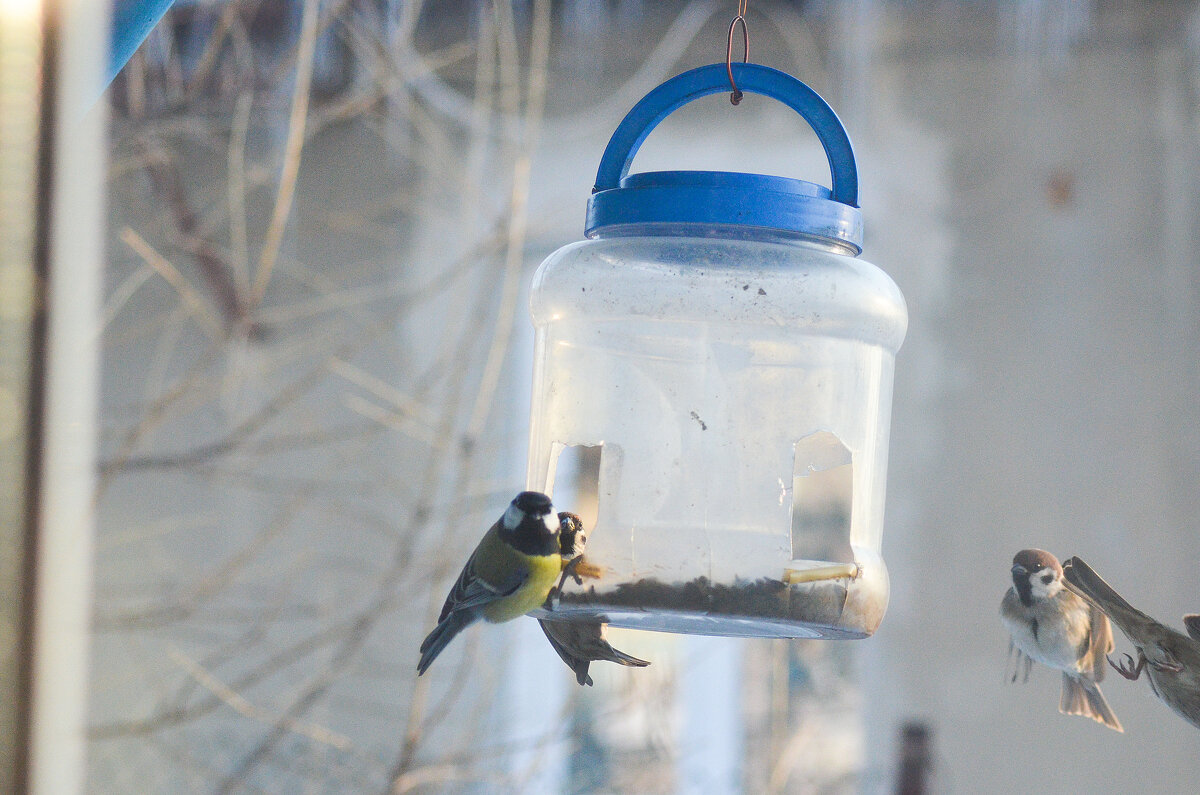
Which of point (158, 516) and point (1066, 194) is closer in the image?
point (1066, 194)

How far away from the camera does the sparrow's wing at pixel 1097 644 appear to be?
1.45 m

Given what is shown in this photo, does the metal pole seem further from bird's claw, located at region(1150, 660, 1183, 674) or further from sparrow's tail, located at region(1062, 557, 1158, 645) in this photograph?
bird's claw, located at region(1150, 660, 1183, 674)

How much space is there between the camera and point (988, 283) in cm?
386

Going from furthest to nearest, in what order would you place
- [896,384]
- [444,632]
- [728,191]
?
[896,384]
[444,632]
[728,191]

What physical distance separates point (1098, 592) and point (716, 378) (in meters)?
0.45

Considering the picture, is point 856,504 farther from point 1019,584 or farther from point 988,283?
point 988,283

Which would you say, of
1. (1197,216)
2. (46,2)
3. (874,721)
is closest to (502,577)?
(46,2)

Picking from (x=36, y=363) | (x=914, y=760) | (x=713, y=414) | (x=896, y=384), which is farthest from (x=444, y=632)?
(x=896, y=384)

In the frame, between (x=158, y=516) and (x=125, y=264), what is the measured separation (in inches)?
35.6

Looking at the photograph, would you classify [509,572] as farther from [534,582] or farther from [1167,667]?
[1167,667]

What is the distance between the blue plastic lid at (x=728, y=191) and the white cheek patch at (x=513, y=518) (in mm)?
314

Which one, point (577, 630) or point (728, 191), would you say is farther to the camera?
point (577, 630)

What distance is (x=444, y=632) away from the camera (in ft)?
5.32

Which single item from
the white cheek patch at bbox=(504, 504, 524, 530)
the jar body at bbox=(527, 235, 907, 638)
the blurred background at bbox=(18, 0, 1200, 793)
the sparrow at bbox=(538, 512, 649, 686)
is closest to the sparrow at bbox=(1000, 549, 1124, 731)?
the jar body at bbox=(527, 235, 907, 638)
